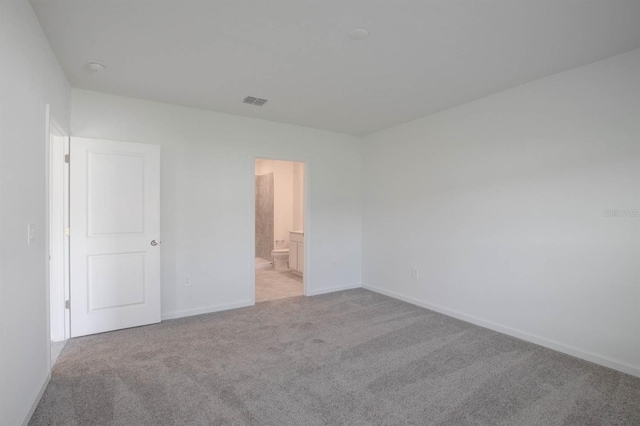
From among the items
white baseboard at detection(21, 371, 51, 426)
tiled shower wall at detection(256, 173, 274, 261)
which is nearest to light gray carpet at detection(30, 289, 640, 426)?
white baseboard at detection(21, 371, 51, 426)

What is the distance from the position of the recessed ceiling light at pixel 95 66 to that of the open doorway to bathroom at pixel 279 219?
3871 mm

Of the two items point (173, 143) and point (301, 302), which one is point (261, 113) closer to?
point (173, 143)

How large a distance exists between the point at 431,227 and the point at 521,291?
1.27m

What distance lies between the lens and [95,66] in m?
2.82

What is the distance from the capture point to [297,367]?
2656 millimetres

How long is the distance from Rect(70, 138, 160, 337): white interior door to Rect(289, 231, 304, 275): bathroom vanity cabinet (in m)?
2.95

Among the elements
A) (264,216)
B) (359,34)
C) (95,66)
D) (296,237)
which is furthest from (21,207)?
(264,216)

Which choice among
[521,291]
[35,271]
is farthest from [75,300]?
[521,291]

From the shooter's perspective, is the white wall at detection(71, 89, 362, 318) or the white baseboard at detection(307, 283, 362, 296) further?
the white baseboard at detection(307, 283, 362, 296)

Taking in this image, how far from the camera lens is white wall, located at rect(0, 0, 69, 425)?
1649 mm

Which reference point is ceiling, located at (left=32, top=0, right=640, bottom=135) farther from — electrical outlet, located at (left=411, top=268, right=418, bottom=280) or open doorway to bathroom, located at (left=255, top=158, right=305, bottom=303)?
open doorway to bathroom, located at (left=255, top=158, right=305, bottom=303)

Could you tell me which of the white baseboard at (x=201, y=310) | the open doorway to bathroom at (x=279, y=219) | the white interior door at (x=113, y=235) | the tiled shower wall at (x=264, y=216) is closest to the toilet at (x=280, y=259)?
the open doorway to bathroom at (x=279, y=219)

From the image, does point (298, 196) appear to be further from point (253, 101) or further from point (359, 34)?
point (359, 34)

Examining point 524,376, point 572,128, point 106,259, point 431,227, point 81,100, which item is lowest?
point 524,376
